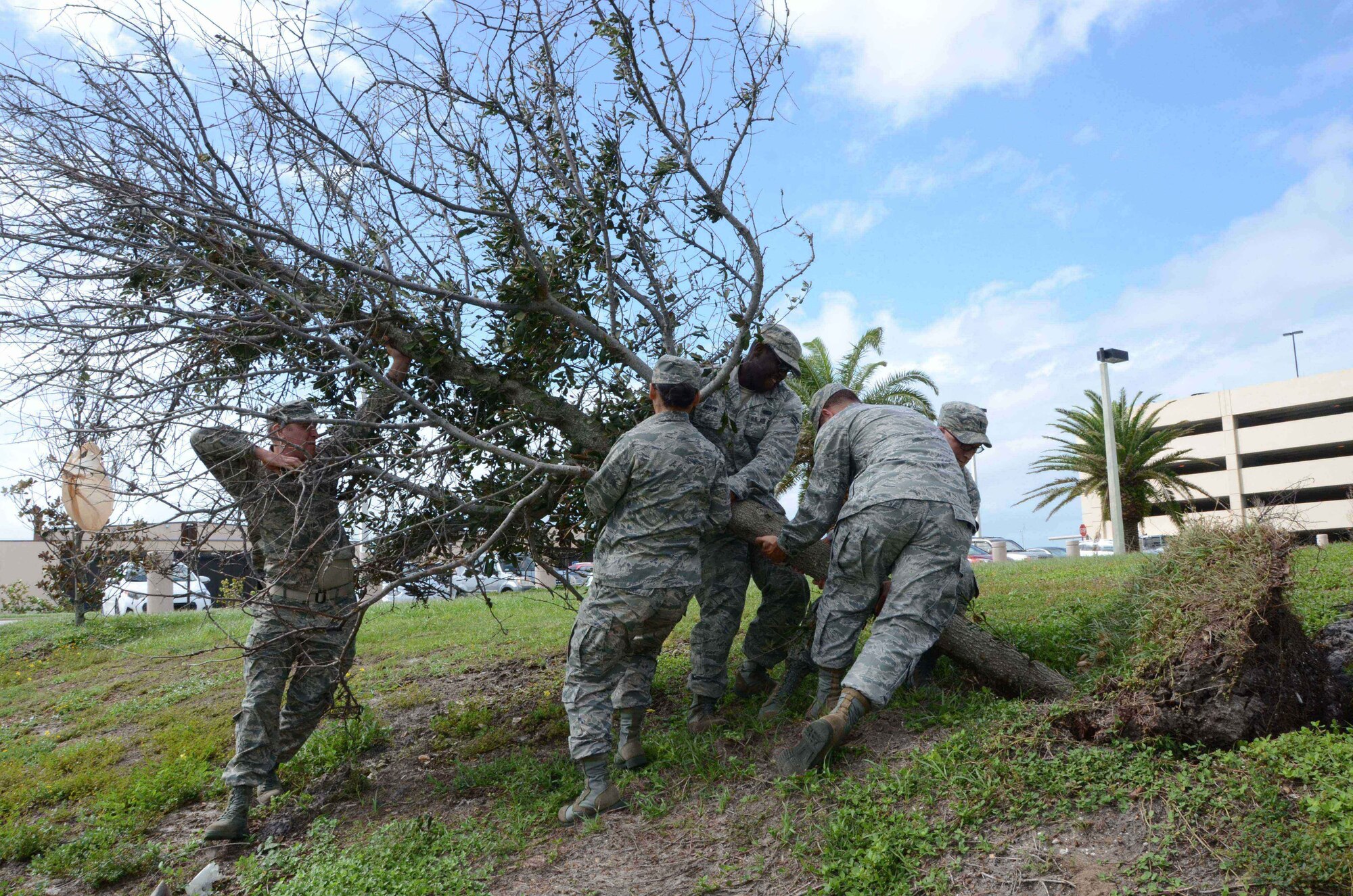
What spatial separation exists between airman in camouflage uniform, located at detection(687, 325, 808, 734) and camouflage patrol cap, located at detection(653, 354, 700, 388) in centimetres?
70

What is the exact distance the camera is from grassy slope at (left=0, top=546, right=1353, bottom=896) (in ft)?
10.7

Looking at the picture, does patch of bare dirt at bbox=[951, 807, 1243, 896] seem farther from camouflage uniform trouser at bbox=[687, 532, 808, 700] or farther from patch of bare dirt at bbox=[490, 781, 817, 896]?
camouflage uniform trouser at bbox=[687, 532, 808, 700]

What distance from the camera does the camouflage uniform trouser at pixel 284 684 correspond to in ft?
16.1

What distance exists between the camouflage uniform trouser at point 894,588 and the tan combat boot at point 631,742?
1076 mm

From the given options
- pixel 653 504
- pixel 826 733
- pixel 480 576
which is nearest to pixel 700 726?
pixel 826 733

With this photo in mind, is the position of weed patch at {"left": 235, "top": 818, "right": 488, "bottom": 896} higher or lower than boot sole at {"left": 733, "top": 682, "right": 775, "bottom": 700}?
lower

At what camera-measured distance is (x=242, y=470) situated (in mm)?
4922

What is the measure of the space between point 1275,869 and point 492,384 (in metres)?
4.54

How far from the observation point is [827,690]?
176 inches

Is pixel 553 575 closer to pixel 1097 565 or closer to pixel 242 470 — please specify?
pixel 242 470

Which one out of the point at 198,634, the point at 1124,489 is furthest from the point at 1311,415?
the point at 198,634

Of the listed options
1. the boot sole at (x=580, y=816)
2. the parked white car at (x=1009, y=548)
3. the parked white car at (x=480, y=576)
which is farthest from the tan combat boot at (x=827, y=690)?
the parked white car at (x=1009, y=548)

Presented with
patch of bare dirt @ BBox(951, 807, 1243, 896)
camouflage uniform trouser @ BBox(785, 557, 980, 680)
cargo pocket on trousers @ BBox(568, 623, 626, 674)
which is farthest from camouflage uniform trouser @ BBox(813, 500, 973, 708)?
cargo pocket on trousers @ BBox(568, 623, 626, 674)

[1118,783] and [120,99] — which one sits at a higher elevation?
[120,99]
